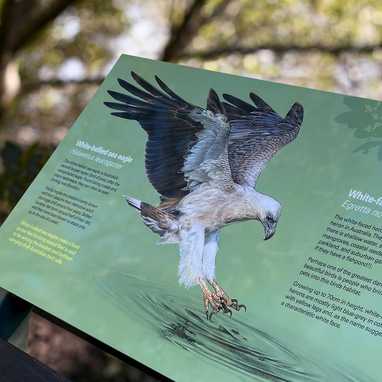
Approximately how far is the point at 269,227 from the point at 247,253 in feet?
0.26

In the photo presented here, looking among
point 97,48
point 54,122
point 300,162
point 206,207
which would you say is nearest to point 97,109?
point 206,207

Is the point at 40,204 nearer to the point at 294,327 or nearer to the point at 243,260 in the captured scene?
the point at 243,260

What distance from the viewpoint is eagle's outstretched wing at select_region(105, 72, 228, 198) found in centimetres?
154

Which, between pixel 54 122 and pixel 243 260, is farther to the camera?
pixel 54 122

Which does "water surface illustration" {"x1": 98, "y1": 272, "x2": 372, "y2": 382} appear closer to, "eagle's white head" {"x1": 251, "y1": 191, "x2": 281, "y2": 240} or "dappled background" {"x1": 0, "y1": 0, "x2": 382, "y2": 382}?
"eagle's white head" {"x1": 251, "y1": 191, "x2": 281, "y2": 240}

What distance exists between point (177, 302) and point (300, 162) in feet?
1.41

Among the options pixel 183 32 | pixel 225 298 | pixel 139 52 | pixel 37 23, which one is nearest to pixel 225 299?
pixel 225 298

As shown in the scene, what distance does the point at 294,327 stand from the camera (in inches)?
46.3

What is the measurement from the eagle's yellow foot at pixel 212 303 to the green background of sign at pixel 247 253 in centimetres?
2

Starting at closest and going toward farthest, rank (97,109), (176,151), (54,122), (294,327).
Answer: (294,327), (176,151), (97,109), (54,122)

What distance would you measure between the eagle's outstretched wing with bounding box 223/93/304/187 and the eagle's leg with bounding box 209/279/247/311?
0.89ft

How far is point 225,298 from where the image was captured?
1275 millimetres

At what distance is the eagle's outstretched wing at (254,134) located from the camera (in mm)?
1460

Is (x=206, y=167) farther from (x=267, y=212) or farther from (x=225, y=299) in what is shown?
(x=225, y=299)
